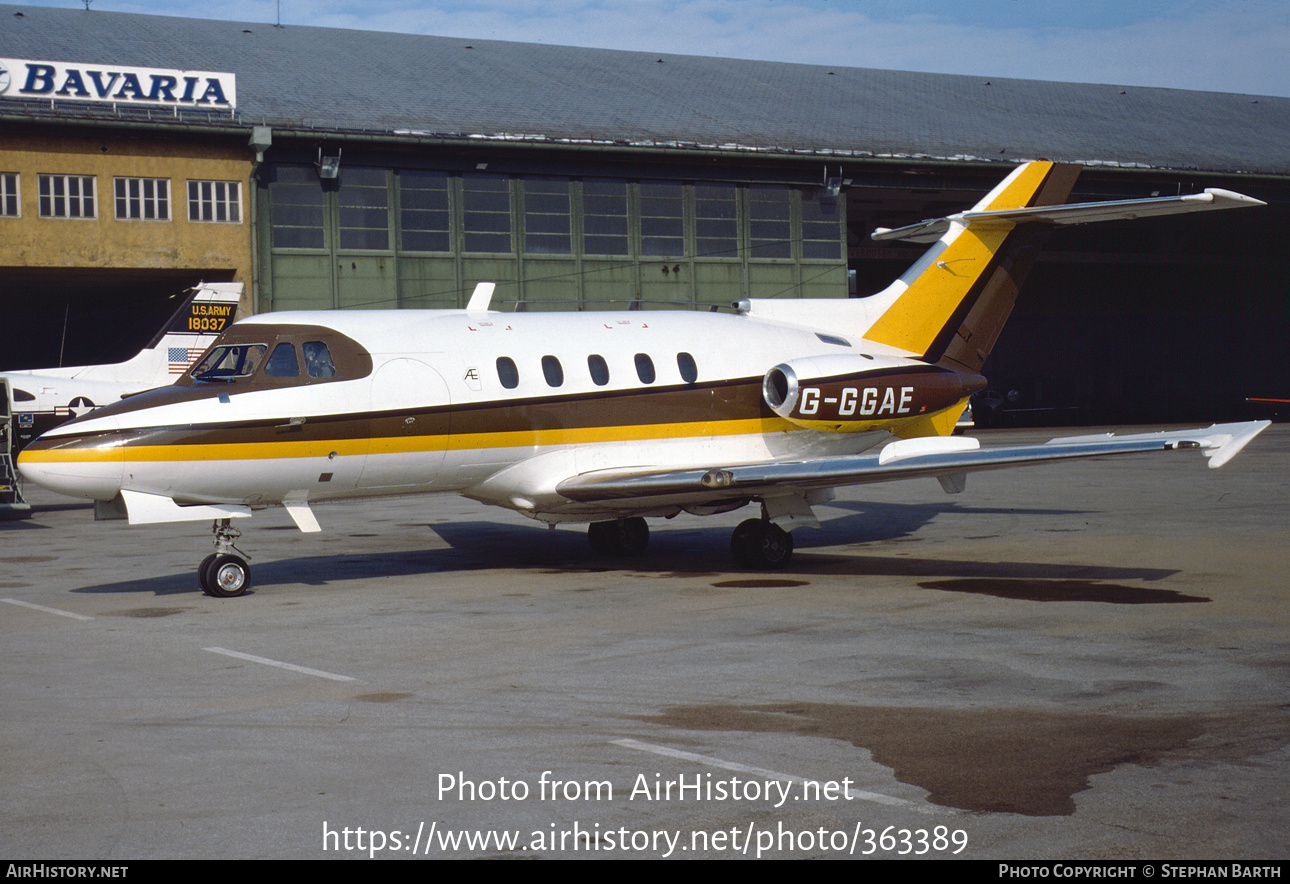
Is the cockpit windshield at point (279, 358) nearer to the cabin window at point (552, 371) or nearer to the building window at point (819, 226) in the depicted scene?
the cabin window at point (552, 371)

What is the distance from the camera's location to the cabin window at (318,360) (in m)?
14.3

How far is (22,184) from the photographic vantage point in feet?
124

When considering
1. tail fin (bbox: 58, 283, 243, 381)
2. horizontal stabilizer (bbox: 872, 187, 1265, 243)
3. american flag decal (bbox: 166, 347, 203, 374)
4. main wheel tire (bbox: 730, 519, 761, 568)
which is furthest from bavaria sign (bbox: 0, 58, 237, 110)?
main wheel tire (bbox: 730, 519, 761, 568)

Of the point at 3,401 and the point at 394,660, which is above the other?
the point at 3,401

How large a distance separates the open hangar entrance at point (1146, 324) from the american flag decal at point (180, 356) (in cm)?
4235

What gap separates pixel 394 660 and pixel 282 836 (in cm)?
453

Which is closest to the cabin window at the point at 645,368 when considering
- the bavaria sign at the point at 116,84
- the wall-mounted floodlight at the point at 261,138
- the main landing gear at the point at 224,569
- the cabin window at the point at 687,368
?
the cabin window at the point at 687,368

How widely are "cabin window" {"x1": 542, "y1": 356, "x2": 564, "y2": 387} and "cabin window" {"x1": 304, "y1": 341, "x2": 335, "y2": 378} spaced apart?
2.65 meters

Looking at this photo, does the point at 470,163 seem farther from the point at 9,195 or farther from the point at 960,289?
the point at 960,289

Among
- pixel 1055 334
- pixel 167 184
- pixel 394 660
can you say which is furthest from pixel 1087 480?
pixel 1055 334

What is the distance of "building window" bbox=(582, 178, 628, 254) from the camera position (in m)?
43.2

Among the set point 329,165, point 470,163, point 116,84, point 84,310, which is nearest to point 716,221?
point 470,163

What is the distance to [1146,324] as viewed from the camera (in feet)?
245
